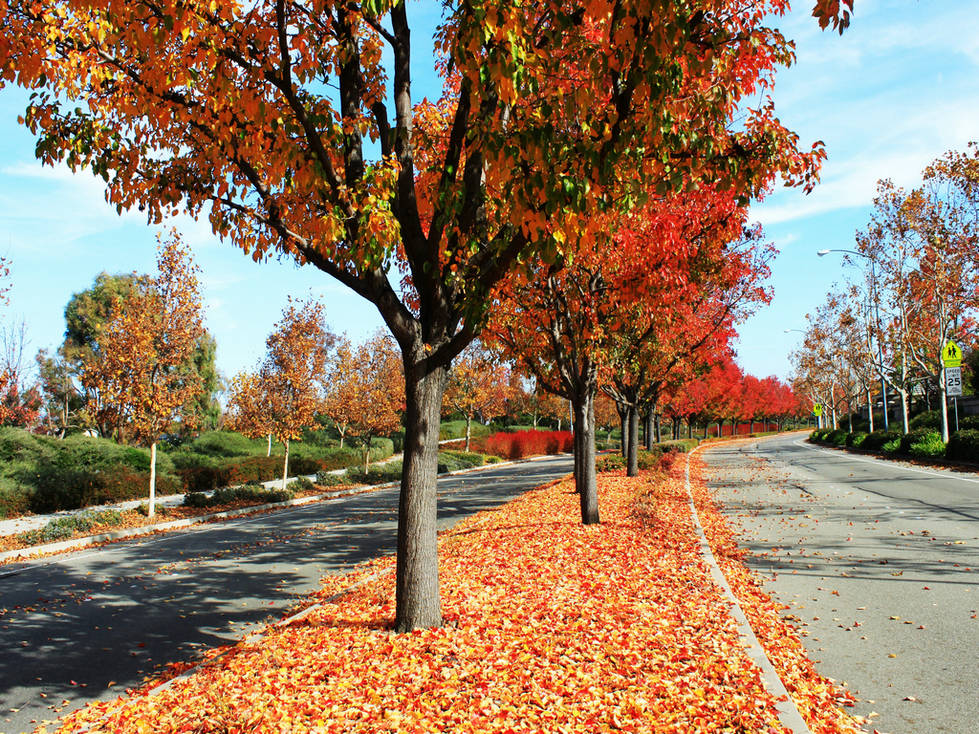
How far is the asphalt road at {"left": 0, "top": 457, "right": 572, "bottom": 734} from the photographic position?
569cm

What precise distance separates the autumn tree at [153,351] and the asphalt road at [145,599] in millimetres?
3612

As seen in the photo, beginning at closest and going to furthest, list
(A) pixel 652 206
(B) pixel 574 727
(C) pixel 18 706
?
(B) pixel 574 727, (C) pixel 18 706, (A) pixel 652 206

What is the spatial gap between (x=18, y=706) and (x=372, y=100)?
19.6 feet

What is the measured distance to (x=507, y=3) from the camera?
4.43 meters

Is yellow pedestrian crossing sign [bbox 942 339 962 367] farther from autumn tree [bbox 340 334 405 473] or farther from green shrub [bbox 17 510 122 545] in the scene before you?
green shrub [bbox 17 510 122 545]

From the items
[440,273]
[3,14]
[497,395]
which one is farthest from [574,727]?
[497,395]

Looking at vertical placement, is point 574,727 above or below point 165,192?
below

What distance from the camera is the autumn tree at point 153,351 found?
16859 millimetres

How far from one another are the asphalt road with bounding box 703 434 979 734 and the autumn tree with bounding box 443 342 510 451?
23.0m

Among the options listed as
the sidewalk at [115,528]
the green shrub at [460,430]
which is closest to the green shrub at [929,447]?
the sidewalk at [115,528]

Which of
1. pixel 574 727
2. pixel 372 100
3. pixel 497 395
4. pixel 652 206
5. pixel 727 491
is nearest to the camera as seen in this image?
pixel 574 727

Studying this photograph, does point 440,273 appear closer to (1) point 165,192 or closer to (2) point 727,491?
(1) point 165,192

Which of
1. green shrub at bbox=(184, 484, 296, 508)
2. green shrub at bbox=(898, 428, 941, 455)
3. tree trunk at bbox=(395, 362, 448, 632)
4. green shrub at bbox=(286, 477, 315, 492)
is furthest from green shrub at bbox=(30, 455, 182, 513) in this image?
green shrub at bbox=(898, 428, 941, 455)

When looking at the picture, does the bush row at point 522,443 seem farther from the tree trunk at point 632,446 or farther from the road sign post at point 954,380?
the road sign post at point 954,380
